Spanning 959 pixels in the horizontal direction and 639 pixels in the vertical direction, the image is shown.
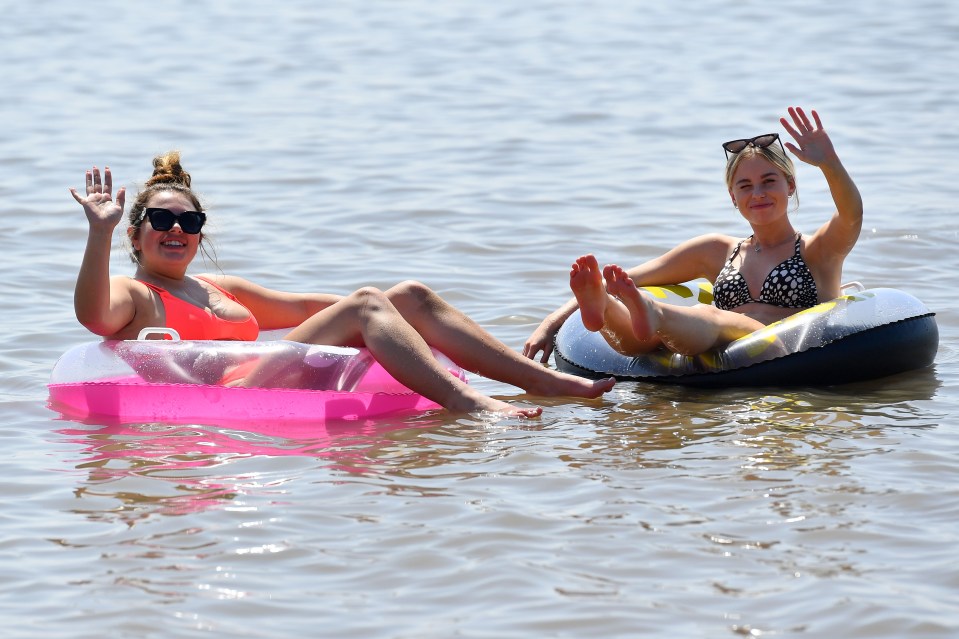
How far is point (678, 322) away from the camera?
18.8 feet

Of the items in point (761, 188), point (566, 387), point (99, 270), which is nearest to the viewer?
point (99, 270)

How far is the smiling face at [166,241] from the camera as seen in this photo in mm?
5734

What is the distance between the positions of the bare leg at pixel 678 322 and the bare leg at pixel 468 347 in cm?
38

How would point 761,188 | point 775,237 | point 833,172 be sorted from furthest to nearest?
point 775,237
point 761,188
point 833,172

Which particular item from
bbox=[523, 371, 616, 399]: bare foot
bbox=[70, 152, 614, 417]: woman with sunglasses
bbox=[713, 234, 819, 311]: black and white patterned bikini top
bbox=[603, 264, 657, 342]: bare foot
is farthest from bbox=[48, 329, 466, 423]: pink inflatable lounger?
bbox=[713, 234, 819, 311]: black and white patterned bikini top

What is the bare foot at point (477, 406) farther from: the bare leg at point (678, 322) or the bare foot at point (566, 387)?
the bare leg at point (678, 322)

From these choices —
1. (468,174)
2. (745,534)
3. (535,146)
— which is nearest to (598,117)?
(535,146)

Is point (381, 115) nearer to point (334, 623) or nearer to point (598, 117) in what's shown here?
point (598, 117)

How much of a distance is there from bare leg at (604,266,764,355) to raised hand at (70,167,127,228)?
1.88 meters

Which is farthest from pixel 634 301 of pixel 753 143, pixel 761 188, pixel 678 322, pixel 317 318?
pixel 317 318

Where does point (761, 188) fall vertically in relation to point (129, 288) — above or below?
above

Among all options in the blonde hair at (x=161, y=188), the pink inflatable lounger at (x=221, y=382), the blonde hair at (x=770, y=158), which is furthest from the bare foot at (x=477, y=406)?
the blonde hair at (x=770, y=158)

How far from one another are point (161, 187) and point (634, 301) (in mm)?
2013

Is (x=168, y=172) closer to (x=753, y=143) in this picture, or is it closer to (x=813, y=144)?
(x=753, y=143)
